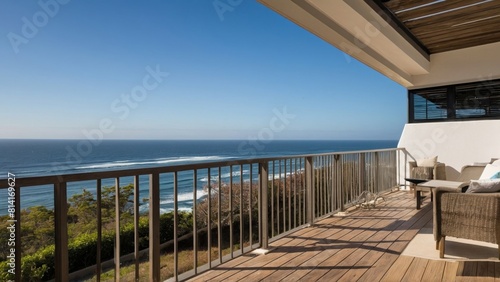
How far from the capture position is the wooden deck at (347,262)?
244cm

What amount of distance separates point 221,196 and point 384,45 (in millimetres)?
3777

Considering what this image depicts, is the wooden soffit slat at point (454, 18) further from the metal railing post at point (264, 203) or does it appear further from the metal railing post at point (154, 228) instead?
the metal railing post at point (154, 228)

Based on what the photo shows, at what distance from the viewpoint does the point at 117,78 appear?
21.0 m

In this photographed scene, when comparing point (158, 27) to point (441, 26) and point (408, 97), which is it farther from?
point (441, 26)

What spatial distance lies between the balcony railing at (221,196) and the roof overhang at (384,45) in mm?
1669

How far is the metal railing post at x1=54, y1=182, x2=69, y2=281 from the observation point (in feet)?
5.49

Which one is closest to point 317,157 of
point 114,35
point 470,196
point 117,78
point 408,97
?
point 470,196

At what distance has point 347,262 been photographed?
108 inches

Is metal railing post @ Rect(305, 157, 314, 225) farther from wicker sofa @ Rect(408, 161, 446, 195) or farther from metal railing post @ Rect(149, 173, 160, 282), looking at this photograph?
wicker sofa @ Rect(408, 161, 446, 195)

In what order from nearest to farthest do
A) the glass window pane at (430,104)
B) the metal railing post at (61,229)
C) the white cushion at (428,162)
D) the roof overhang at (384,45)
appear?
the metal railing post at (61,229) → the roof overhang at (384,45) → the white cushion at (428,162) → the glass window pane at (430,104)

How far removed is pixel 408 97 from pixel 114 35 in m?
16.1

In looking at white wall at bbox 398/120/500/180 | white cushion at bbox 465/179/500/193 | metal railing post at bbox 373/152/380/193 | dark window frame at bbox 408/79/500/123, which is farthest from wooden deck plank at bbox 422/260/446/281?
dark window frame at bbox 408/79/500/123

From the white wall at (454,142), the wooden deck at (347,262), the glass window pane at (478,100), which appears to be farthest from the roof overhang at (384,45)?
the wooden deck at (347,262)

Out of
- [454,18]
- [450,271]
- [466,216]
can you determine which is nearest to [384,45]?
[454,18]
